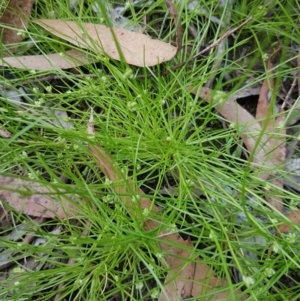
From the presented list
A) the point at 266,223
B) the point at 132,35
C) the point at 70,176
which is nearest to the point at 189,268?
the point at 266,223

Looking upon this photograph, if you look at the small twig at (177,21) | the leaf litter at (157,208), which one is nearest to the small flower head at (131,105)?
the leaf litter at (157,208)

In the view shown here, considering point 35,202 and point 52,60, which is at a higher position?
point 52,60

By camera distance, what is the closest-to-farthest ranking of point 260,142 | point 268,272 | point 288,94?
point 268,272
point 260,142
point 288,94

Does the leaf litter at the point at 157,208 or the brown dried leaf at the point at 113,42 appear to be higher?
the brown dried leaf at the point at 113,42

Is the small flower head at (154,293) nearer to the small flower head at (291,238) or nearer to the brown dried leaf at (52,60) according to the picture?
the small flower head at (291,238)

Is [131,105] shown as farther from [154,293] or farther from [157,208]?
[154,293]

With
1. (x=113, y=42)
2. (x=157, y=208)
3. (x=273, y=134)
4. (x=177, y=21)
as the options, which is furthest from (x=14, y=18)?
(x=273, y=134)

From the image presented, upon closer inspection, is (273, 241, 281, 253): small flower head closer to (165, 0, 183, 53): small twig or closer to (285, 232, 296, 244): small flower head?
(285, 232, 296, 244): small flower head
